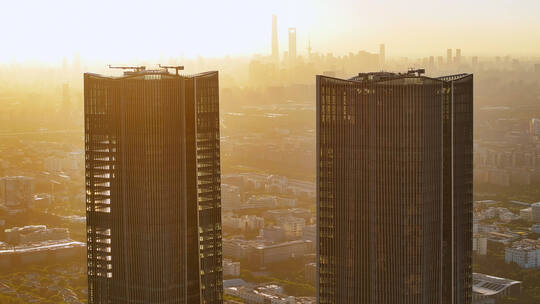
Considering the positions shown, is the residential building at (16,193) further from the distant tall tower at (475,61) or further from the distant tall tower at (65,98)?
the distant tall tower at (475,61)

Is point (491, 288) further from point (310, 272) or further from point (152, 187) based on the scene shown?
point (152, 187)

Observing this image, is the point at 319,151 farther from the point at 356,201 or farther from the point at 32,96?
the point at 32,96

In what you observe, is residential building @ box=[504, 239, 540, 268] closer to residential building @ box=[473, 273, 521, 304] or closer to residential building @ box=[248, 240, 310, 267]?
residential building @ box=[473, 273, 521, 304]

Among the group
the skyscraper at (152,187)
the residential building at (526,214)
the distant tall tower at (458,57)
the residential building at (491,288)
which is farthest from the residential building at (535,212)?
the skyscraper at (152,187)

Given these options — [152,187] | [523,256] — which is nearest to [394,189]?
[152,187]

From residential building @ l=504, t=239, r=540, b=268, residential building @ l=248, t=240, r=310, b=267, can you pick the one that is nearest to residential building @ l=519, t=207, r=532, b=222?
residential building @ l=504, t=239, r=540, b=268

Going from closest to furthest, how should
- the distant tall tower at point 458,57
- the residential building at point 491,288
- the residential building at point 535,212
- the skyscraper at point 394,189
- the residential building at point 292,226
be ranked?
1. the skyscraper at point 394,189
2. the distant tall tower at point 458,57
3. the residential building at point 491,288
4. the residential building at point 292,226
5. the residential building at point 535,212
